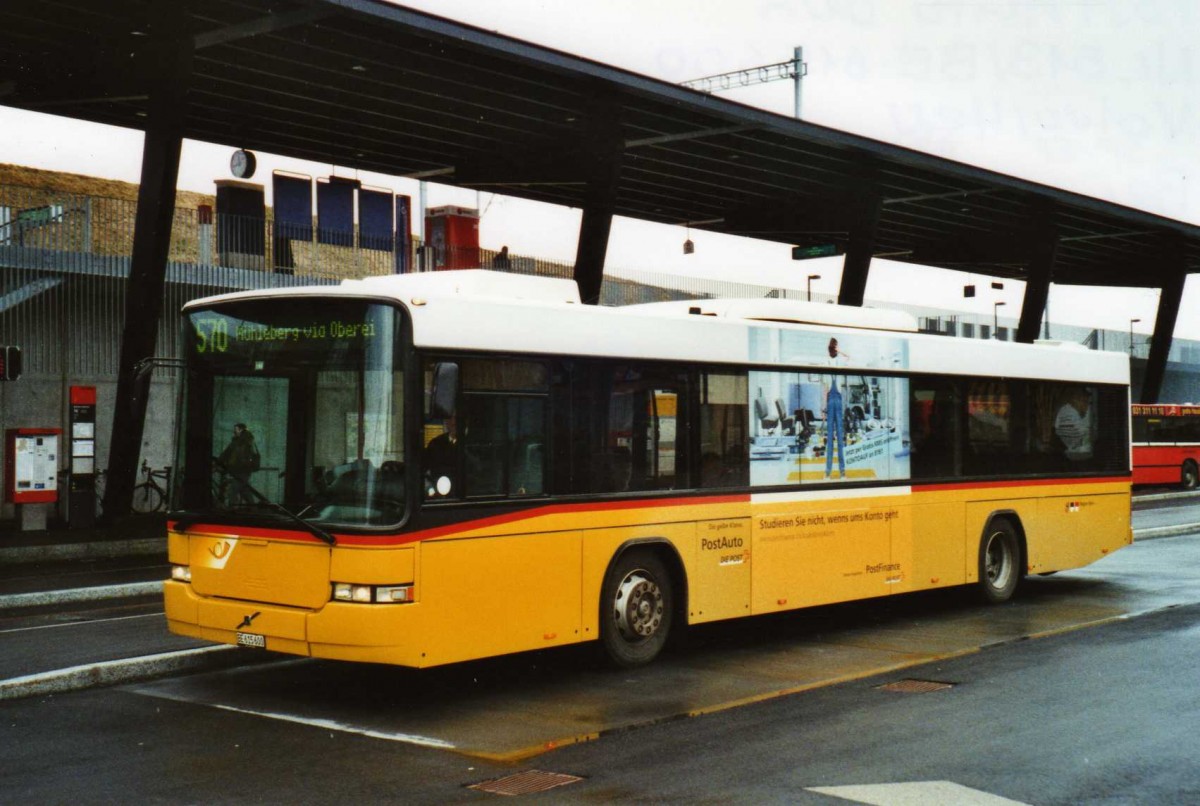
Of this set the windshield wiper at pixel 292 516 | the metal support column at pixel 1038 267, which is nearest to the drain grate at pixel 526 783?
the windshield wiper at pixel 292 516

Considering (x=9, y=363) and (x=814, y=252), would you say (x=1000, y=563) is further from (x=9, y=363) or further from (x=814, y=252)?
(x=814, y=252)

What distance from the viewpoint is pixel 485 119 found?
2581cm

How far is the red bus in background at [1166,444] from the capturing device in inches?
1726

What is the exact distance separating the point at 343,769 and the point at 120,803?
1.19 m

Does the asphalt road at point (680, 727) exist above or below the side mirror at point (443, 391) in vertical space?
below

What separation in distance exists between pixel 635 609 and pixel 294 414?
306cm

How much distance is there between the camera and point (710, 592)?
1105 cm

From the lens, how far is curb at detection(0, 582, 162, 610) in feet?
48.0

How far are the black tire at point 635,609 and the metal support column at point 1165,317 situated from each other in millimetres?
35095

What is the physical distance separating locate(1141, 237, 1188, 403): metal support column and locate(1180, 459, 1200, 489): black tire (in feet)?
8.28

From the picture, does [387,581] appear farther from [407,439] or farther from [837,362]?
[837,362]

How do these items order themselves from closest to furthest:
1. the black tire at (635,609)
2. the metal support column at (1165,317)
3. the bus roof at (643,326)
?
1. the bus roof at (643,326)
2. the black tire at (635,609)
3. the metal support column at (1165,317)

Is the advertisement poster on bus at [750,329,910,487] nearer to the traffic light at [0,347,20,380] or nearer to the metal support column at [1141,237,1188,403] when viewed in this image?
the traffic light at [0,347,20,380]

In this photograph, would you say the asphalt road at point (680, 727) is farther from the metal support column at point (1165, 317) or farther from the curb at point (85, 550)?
the metal support column at point (1165, 317)
